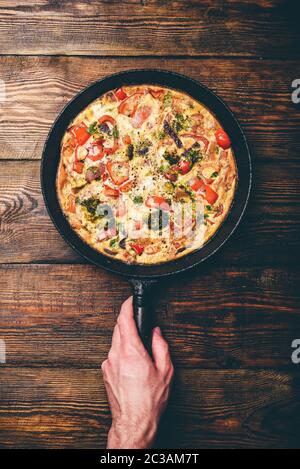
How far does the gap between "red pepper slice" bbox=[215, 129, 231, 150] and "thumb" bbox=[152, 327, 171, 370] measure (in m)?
1.18

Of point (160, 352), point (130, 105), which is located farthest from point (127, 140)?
point (160, 352)

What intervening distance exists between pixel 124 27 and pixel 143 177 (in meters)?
0.96

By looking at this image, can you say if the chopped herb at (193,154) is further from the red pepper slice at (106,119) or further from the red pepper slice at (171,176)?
the red pepper slice at (106,119)

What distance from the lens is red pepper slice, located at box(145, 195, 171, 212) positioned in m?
2.46

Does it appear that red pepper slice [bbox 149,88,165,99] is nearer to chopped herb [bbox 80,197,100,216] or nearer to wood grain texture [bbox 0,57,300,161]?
wood grain texture [bbox 0,57,300,161]

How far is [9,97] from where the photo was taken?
262cm

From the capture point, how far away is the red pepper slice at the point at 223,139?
2.48 meters

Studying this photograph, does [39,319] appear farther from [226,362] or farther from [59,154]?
[226,362]

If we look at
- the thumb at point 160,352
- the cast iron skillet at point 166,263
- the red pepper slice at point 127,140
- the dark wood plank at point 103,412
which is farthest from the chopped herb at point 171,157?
the dark wood plank at point 103,412

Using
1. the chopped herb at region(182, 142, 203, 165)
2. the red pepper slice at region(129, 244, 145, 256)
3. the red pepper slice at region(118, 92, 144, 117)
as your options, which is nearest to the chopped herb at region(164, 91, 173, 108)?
the red pepper slice at region(118, 92, 144, 117)

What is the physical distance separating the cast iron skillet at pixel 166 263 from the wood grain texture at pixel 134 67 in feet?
0.70

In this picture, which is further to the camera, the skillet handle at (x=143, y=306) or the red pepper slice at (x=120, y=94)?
the red pepper slice at (x=120, y=94)

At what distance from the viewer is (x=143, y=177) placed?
2473 millimetres
